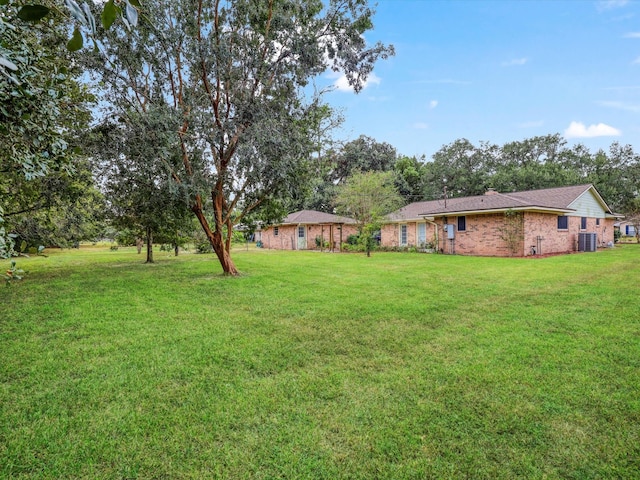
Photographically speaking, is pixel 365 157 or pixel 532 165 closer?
pixel 532 165

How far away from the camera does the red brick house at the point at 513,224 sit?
17016 millimetres

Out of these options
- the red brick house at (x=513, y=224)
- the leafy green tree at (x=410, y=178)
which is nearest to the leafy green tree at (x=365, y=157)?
the leafy green tree at (x=410, y=178)

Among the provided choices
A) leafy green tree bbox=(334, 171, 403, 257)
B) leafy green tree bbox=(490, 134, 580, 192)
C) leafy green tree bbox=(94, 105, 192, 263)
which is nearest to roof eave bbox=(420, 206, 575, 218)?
leafy green tree bbox=(334, 171, 403, 257)

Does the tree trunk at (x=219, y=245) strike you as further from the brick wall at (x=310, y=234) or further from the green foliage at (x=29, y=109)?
the brick wall at (x=310, y=234)

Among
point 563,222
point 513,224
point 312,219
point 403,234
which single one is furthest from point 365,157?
point 513,224

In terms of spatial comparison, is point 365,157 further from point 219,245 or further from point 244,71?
point 219,245

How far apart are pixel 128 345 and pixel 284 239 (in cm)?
2543

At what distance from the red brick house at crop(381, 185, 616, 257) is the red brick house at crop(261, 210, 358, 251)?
5.15 m

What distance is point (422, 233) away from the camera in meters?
22.6

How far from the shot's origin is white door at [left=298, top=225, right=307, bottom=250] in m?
28.6

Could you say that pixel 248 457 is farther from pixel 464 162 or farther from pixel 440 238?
pixel 464 162

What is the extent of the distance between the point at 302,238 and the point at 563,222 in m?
18.4

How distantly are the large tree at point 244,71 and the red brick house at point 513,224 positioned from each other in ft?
40.5

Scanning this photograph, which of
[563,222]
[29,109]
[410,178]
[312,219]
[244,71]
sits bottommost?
[563,222]
